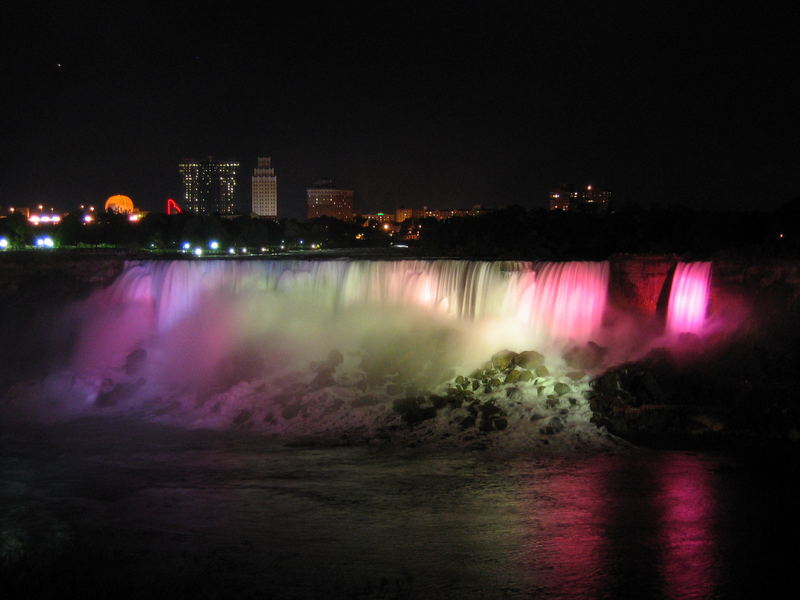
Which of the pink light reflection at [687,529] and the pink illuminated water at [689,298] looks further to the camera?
the pink illuminated water at [689,298]

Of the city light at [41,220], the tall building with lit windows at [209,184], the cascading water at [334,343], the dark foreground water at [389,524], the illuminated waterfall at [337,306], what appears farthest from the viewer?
the tall building with lit windows at [209,184]

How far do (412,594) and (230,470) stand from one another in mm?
6434

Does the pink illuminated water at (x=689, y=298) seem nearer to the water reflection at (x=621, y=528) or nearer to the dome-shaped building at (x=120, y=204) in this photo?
the water reflection at (x=621, y=528)

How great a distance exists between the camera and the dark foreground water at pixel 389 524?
10164mm

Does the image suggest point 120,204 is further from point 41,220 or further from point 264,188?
point 264,188

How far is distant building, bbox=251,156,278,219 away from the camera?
565 ft

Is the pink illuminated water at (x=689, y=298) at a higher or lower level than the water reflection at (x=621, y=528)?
higher

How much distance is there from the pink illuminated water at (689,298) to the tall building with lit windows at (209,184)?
17174 centimetres

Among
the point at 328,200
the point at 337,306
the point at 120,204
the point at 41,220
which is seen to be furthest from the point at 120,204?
the point at 328,200

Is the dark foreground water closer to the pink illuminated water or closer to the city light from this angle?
the pink illuminated water

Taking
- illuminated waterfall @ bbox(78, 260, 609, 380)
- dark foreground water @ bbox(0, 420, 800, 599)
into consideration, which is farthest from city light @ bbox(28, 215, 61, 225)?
dark foreground water @ bbox(0, 420, 800, 599)

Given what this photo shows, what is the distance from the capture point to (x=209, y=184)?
188750 mm

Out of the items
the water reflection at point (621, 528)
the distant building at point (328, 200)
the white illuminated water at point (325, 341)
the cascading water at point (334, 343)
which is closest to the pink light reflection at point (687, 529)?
the water reflection at point (621, 528)

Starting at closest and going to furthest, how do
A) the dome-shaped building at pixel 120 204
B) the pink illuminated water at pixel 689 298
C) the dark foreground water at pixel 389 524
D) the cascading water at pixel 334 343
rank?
the dark foreground water at pixel 389 524
the cascading water at pixel 334 343
the pink illuminated water at pixel 689 298
the dome-shaped building at pixel 120 204
